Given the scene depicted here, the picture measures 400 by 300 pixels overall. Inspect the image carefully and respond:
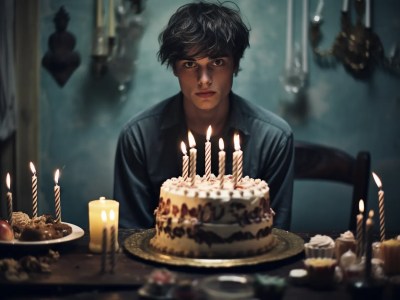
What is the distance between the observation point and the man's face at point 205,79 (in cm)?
366

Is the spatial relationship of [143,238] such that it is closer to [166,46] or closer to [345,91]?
[166,46]

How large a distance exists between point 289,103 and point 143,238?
6.60ft

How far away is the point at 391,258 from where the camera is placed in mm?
2654

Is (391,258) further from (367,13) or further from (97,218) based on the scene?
(367,13)

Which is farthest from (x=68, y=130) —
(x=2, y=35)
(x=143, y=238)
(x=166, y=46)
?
(x=143, y=238)

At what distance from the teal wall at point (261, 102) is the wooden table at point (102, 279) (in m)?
2.07

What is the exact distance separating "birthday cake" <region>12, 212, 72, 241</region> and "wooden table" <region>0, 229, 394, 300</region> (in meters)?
0.05

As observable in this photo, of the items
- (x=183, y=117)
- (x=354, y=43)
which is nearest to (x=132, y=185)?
(x=183, y=117)

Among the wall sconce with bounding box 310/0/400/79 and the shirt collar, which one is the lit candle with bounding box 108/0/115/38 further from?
the wall sconce with bounding box 310/0/400/79

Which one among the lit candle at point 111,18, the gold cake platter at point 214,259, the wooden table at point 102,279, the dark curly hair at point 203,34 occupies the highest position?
the lit candle at point 111,18

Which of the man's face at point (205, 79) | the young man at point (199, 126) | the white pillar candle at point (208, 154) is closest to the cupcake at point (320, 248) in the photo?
the white pillar candle at point (208, 154)

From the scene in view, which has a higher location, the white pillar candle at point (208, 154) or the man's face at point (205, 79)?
the man's face at point (205, 79)

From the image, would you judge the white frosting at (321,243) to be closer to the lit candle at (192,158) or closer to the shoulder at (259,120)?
the lit candle at (192,158)

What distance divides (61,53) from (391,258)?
2753 mm
